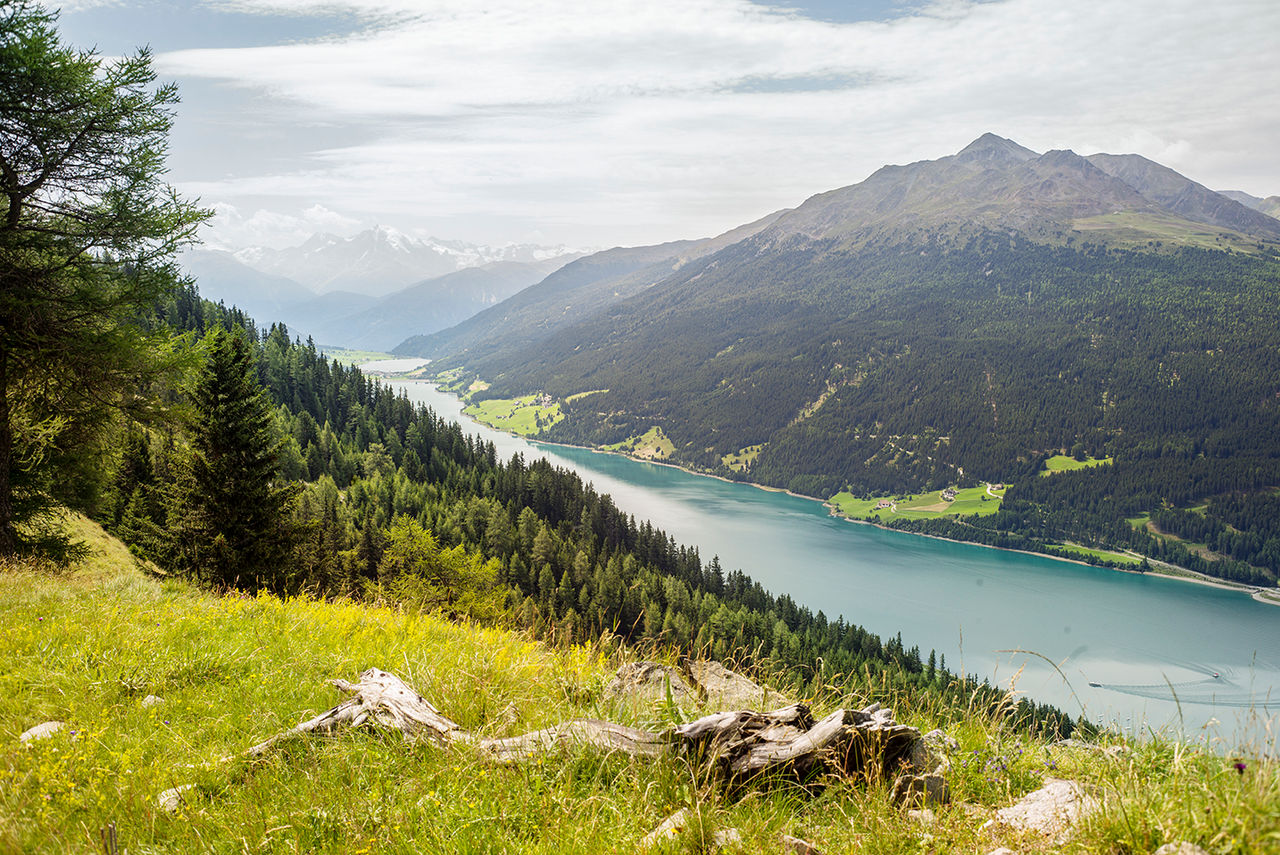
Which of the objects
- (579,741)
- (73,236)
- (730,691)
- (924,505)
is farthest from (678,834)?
(924,505)

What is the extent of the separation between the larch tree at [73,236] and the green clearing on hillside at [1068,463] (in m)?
212

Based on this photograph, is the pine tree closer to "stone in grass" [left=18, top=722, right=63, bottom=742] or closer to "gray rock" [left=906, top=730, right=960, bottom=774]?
"stone in grass" [left=18, top=722, right=63, bottom=742]

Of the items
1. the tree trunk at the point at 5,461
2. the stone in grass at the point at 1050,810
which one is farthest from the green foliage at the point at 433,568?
the stone in grass at the point at 1050,810

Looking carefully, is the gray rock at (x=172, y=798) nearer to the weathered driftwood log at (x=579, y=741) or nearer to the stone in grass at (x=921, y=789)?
the weathered driftwood log at (x=579, y=741)

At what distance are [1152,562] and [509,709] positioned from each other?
559ft

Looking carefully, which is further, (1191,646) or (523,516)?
(1191,646)

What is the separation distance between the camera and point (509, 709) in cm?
505

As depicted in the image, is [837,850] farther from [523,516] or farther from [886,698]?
[523,516]

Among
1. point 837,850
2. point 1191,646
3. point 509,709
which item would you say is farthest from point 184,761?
point 1191,646

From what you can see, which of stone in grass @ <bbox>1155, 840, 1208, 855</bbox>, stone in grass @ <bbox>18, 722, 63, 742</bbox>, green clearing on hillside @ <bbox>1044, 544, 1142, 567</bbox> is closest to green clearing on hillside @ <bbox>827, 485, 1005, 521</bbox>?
green clearing on hillside @ <bbox>1044, 544, 1142, 567</bbox>

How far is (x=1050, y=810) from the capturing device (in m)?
3.53

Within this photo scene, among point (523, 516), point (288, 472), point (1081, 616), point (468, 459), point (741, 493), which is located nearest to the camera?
A: point (288, 472)

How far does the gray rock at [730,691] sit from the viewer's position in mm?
5820

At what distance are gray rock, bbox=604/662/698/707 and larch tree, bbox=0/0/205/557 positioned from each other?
40.5 feet
